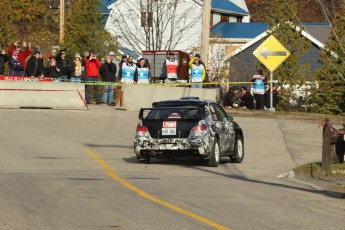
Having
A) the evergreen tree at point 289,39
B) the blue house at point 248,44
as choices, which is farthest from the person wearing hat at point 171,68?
the blue house at point 248,44

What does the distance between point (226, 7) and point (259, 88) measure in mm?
52186

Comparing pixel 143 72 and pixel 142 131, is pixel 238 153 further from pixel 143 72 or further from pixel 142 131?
pixel 143 72

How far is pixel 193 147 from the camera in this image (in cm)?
2233

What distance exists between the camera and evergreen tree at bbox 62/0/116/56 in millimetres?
64438

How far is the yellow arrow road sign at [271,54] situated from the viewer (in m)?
39.6

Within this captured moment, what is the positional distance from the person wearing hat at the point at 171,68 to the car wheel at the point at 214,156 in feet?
51.5

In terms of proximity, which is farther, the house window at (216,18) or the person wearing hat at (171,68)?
the house window at (216,18)

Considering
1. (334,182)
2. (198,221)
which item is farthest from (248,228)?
(334,182)

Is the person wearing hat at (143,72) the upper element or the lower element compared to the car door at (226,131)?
upper

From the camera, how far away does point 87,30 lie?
65125 mm

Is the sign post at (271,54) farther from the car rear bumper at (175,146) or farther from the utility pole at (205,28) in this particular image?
the car rear bumper at (175,146)

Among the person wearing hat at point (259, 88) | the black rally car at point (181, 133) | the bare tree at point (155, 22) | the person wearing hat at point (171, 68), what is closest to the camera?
the black rally car at point (181, 133)

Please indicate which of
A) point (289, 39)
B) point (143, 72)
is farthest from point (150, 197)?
point (289, 39)

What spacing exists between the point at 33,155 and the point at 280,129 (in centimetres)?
1133
